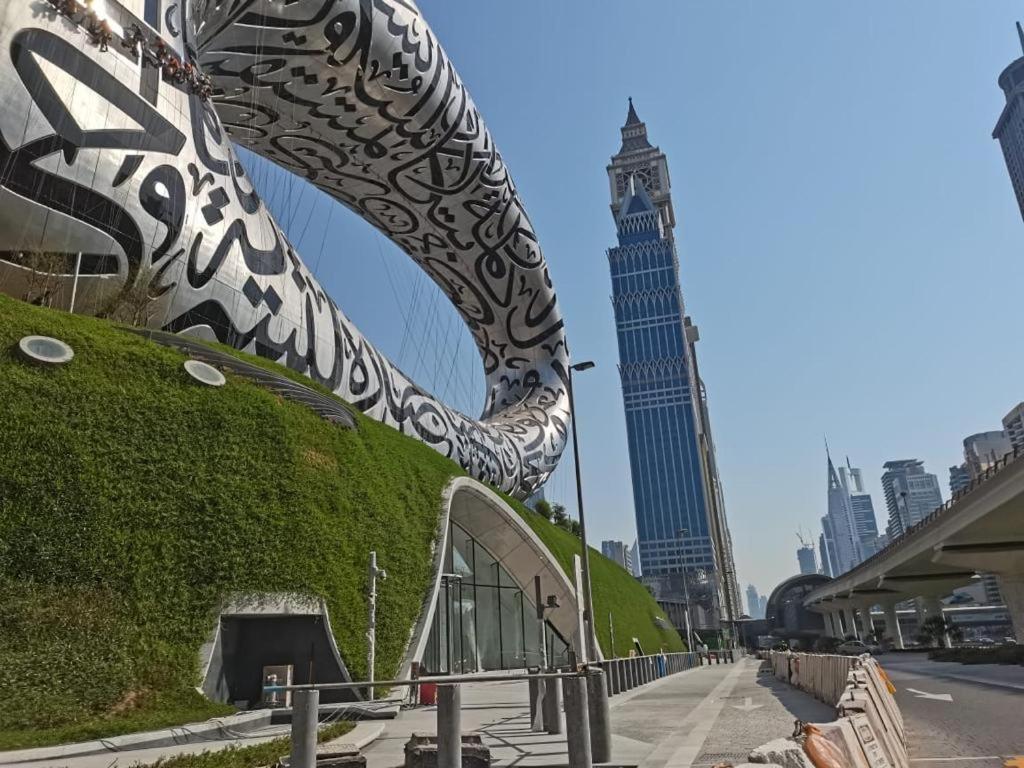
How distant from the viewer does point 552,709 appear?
1007 centimetres

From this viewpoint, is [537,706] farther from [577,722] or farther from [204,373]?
[204,373]

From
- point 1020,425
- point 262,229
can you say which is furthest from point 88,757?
point 1020,425

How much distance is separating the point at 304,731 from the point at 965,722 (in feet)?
32.1

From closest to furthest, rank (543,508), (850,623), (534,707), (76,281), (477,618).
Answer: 1. (534,707)
2. (76,281)
3. (477,618)
4. (543,508)
5. (850,623)

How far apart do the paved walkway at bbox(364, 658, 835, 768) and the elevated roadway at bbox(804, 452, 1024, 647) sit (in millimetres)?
13613

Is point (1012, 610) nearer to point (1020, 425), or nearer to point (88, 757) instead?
point (88, 757)

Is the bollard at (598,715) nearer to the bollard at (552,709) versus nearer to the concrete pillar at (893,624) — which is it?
the bollard at (552,709)

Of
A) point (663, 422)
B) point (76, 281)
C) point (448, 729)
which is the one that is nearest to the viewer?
point (448, 729)

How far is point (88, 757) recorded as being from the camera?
7.85 metres

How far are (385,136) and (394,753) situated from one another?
76.6ft

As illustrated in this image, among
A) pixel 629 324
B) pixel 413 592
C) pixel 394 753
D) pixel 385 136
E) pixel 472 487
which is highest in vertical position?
pixel 629 324

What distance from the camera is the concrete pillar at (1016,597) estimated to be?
35688 mm

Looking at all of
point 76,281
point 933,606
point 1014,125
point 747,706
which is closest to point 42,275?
point 76,281

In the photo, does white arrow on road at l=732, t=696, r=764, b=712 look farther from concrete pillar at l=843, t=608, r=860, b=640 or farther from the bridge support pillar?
the bridge support pillar
